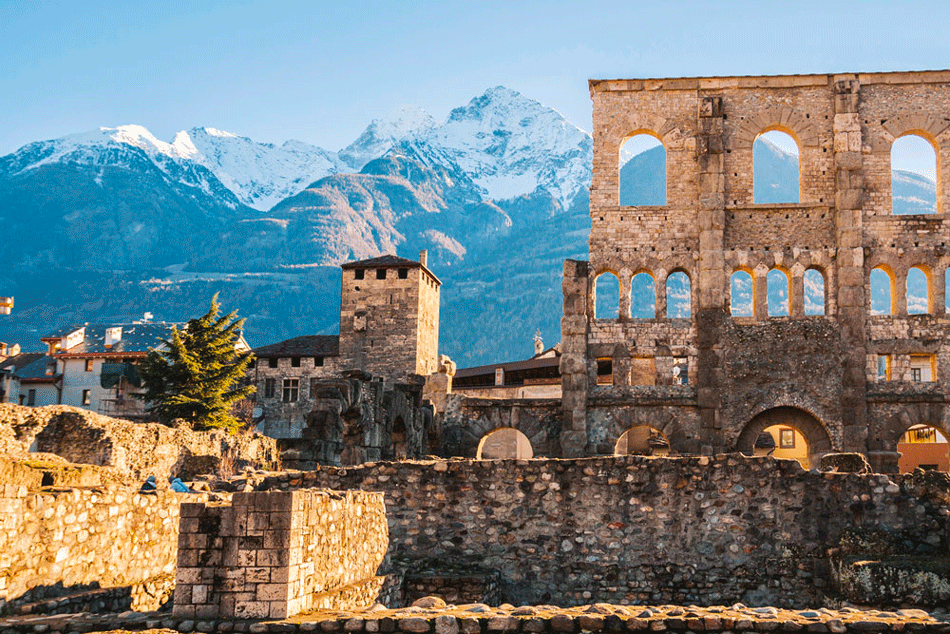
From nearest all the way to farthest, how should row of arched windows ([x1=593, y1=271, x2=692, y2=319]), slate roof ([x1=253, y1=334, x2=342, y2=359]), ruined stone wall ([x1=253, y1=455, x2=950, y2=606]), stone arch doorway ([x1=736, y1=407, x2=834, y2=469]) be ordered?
ruined stone wall ([x1=253, y1=455, x2=950, y2=606])
stone arch doorway ([x1=736, y1=407, x2=834, y2=469])
slate roof ([x1=253, y1=334, x2=342, y2=359])
row of arched windows ([x1=593, y1=271, x2=692, y2=319])

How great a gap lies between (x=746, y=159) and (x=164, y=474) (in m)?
22.4

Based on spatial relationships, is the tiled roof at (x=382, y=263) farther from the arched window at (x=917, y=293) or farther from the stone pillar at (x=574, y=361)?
the arched window at (x=917, y=293)

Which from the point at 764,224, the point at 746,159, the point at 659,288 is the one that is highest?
the point at 746,159

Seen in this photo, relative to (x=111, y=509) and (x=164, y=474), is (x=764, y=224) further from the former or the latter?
(x=111, y=509)

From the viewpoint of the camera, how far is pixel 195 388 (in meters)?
48.2

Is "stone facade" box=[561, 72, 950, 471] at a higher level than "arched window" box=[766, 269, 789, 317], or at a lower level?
lower

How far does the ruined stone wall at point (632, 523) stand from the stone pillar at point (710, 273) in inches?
570

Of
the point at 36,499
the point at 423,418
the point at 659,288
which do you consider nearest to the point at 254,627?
the point at 36,499

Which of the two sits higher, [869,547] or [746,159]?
[746,159]

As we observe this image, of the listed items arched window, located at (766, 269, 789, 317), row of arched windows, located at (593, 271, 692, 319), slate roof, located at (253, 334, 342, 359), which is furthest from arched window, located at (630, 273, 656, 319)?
slate roof, located at (253, 334, 342, 359)

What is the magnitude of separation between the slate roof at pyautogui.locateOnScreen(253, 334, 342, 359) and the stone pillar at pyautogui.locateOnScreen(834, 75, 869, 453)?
38478 mm

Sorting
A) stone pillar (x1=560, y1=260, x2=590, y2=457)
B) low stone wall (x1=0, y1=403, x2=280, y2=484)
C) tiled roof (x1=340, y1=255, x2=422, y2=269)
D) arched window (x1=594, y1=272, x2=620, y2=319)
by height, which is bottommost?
low stone wall (x1=0, y1=403, x2=280, y2=484)

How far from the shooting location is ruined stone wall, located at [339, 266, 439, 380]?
60875 millimetres

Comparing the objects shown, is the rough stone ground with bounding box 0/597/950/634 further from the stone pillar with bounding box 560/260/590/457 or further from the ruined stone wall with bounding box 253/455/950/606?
the stone pillar with bounding box 560/260/590/457
